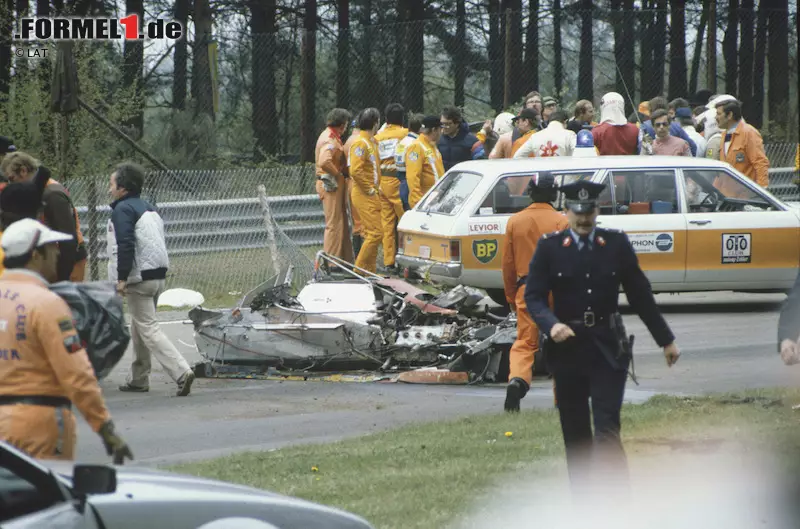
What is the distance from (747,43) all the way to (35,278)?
2486 cm

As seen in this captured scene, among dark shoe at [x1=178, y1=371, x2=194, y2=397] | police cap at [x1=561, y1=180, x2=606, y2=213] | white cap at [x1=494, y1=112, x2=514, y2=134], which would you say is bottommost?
dark shoe at [x1=178, y1=371, x2=194, y2=397]

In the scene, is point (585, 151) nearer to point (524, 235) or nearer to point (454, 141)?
point (454, 141)

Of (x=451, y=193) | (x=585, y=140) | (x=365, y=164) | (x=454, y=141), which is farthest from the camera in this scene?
(x=454, y=141)

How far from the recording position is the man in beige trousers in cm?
1060

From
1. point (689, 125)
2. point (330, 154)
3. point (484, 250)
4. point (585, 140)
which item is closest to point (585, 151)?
point (585, 140)

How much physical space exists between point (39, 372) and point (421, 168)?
11.5 m

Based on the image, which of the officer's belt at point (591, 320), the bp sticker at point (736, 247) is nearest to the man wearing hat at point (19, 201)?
the officer's belt at point (591, 320)

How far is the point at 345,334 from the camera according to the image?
11.3 metres

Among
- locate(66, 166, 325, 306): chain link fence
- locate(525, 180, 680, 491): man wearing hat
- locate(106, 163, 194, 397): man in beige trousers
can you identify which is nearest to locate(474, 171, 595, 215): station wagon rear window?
locate(66, 166, 325, 306): chain link fence

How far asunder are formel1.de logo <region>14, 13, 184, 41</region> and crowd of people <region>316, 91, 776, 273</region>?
11.8 ft

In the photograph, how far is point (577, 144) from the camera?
16.0 meters

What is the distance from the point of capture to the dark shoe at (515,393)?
31.5ft

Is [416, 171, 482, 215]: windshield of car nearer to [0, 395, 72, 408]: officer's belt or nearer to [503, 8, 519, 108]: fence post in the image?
[503, 8, 519, 108]: fence post

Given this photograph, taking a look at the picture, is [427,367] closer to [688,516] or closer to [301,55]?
[688,516]
